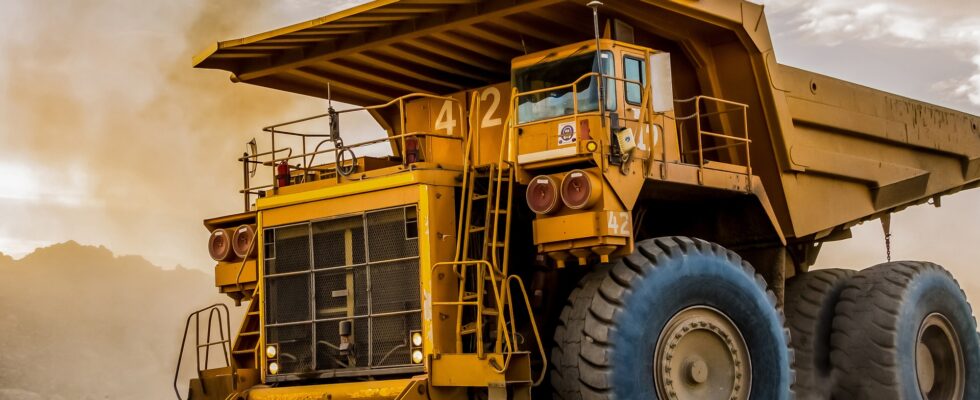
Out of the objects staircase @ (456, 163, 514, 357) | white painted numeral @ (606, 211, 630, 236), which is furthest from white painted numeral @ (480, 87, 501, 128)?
white painted numeral @ (606, 211, 630, 236)

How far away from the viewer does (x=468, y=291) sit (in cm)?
1112

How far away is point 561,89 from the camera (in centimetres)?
1151

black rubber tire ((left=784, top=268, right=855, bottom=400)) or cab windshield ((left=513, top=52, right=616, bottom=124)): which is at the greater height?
cab windshield ((left=513, top=52, right=616, bottom=124))

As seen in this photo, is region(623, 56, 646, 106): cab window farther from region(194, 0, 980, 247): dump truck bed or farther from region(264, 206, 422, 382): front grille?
region(264, 206, 422, 382): front grille

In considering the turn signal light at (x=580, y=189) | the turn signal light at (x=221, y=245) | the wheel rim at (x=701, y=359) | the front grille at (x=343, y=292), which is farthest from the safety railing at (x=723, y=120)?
the turn signal light at (x=221, y=245)

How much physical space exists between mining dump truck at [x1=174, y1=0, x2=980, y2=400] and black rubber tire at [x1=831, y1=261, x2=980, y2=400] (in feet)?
0.09

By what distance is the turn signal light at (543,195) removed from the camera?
34.6 ft

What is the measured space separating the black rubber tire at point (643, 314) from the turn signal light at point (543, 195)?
0.74 meters

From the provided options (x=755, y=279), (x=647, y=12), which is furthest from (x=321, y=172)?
(x=755, y=279)

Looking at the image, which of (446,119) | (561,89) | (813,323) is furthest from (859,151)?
(446,119)

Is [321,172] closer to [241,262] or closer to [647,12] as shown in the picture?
[241,262]

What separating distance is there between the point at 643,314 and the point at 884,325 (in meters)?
4.45

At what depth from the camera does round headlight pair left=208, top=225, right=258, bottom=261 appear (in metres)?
12.7

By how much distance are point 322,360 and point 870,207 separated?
22.3ft
